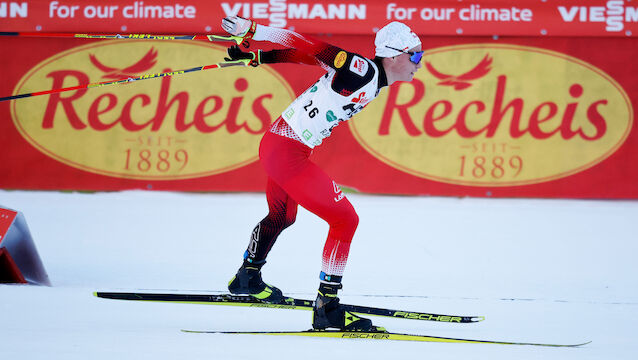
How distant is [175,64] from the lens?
26.7ft

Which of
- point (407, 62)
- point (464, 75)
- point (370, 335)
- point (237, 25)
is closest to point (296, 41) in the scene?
point (237, 25)

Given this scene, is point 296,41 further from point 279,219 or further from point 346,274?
point 346,274

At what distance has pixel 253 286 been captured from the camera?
4.00 m

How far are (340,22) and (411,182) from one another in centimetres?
193

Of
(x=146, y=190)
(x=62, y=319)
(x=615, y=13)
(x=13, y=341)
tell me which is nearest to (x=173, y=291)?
(x=62, y=319)

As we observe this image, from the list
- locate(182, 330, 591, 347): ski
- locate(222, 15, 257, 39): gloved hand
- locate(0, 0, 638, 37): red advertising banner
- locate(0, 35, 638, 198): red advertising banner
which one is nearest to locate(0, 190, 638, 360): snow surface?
locate(182, 330, 591, 347): ski

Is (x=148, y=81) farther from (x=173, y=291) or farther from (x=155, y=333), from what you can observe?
(x=155, y=333)

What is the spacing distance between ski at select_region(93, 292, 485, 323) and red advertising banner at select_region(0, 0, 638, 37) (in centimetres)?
451

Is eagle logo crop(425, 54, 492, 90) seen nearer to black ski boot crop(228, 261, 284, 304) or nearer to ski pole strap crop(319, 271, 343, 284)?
black ski boot crop(228, 261, 284, 304)

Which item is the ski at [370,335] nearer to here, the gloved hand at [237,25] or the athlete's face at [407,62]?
the athlete's face at [407,62]

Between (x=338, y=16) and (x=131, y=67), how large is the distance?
7.79 ft

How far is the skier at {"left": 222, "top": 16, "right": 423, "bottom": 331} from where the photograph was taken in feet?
11.4

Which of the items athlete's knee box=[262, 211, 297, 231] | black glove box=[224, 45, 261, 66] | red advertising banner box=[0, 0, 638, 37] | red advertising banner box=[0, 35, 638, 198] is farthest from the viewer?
red advertising banner box=[0, 35, 638, 198]

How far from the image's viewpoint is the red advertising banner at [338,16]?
7875mm
